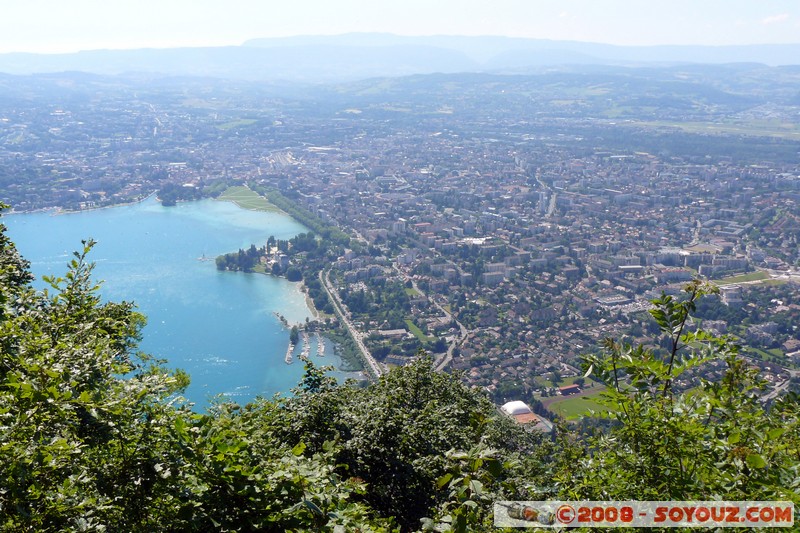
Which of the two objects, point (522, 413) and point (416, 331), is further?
point (416, 331)

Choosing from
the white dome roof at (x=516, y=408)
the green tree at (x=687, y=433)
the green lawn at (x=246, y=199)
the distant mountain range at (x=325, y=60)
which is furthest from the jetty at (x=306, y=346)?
the distant mountain range at (x=325, y=60)

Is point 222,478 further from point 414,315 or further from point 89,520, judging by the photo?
point 414,315

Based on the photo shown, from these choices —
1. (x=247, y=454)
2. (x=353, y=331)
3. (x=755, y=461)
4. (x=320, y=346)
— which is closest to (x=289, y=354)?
(x=320, y=346)

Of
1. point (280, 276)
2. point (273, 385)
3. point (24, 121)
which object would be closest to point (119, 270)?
point (280, 276)

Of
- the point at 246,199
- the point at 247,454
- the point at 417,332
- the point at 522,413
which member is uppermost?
the point at 247,454

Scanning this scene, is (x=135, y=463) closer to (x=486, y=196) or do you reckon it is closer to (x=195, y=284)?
(x=195, y=284)

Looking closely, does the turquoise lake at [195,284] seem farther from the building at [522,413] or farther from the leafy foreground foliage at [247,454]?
the leafy foreground foliage at [247,454]
